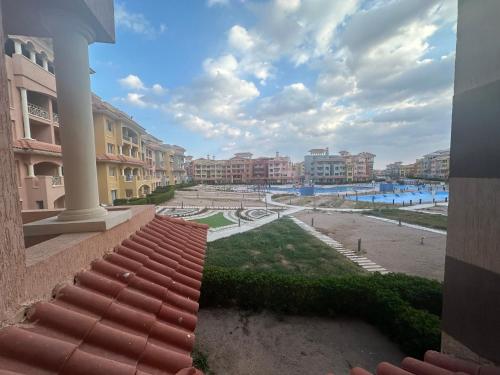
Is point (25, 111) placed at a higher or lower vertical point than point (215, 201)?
higher

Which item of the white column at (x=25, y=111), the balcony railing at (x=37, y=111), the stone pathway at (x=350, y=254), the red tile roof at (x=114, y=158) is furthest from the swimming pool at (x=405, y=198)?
the white column at (x=25, y=111)

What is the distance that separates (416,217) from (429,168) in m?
106

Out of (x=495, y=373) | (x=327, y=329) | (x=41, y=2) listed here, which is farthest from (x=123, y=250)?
(x=327, y=329)

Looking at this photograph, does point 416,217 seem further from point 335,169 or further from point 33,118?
point 335,169

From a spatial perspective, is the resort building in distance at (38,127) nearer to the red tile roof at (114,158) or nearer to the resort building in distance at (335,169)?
the red tile roof at (114,158)

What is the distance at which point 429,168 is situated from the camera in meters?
111

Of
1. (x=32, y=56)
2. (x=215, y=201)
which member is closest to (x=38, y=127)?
(x=32, y=56)

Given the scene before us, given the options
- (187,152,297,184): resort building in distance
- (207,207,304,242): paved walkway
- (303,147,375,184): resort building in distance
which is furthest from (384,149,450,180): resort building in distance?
(207,207,304,242): paved walkway

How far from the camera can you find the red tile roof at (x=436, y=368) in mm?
2510

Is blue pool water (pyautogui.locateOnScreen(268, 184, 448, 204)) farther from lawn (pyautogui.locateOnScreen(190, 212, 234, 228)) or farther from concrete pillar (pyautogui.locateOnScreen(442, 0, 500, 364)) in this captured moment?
concrete pillar (pyautogui.locateOnScreen(442, 0, 500, 364))

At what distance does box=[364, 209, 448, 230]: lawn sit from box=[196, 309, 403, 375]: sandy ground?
66.8 ft

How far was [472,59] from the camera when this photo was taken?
293 centimetres

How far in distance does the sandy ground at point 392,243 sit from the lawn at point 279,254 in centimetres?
254

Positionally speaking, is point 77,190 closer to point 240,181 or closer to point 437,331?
point 437,331
